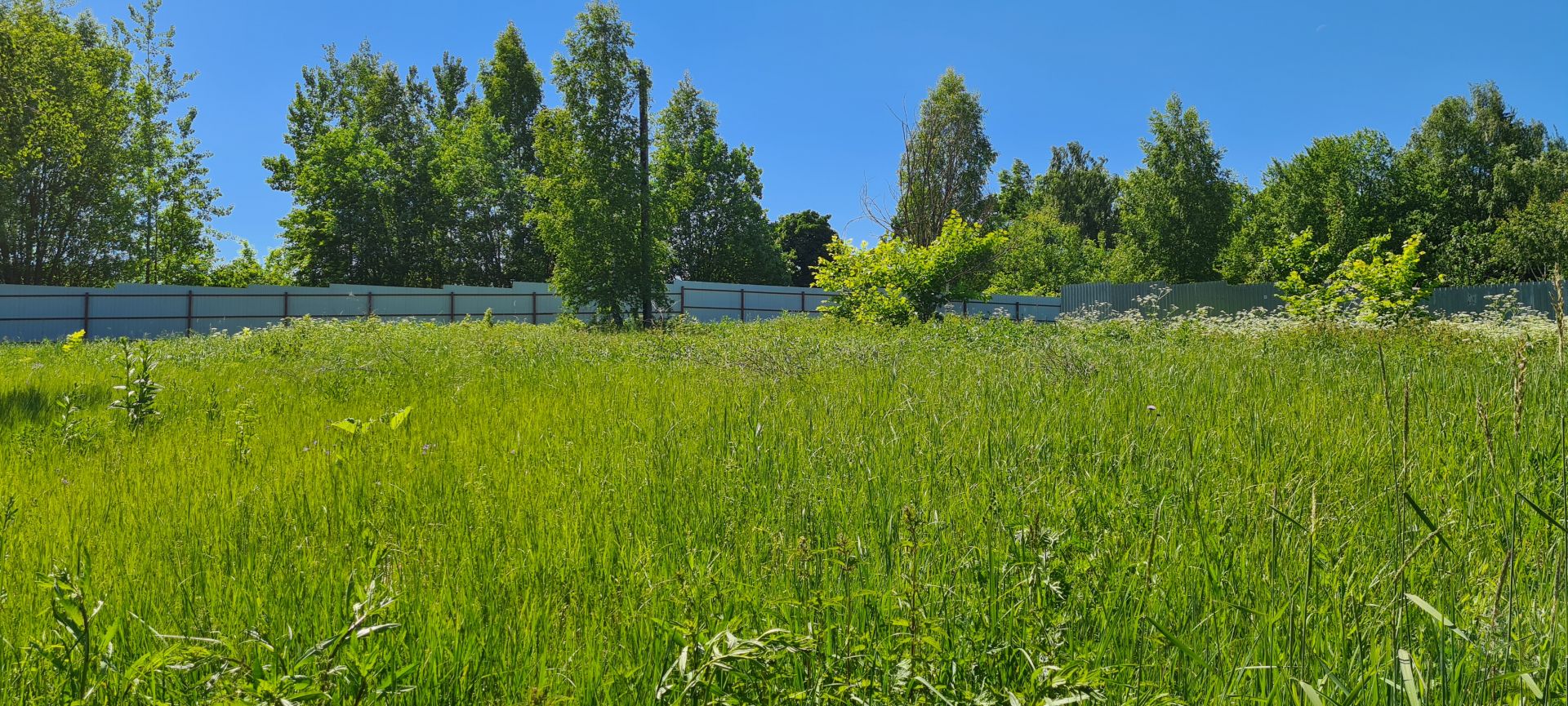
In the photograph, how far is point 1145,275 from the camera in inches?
1398

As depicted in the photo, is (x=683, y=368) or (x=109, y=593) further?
(x=683, y=368)

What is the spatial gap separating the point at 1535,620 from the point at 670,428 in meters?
3.24

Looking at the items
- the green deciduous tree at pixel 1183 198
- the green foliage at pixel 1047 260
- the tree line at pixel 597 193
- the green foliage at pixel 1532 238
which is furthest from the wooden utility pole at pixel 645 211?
the green foliage at pixel 1532 238

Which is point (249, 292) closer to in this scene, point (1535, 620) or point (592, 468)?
point (592, 468)

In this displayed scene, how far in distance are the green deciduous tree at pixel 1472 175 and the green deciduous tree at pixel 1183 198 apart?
928 centimetres

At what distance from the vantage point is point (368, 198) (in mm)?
30688

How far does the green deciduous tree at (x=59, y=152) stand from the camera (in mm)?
20984

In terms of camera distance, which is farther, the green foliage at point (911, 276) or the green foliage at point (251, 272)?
the green foliage at point (251, 272)

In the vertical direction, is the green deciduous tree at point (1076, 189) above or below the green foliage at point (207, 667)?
above

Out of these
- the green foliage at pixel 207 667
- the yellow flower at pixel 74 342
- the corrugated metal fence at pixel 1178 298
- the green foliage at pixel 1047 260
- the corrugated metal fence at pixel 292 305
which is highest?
the green foliage at pixel 1047 260

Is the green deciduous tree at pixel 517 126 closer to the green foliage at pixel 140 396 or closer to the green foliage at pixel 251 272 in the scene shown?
the green foliage at pixel 251 272

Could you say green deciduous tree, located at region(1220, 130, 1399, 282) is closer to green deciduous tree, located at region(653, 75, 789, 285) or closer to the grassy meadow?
green deciduous tree, located at region(653, 75, 789, 285)

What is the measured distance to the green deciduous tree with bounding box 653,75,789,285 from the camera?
36.1 meters

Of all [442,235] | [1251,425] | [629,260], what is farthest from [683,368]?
[442,235]
